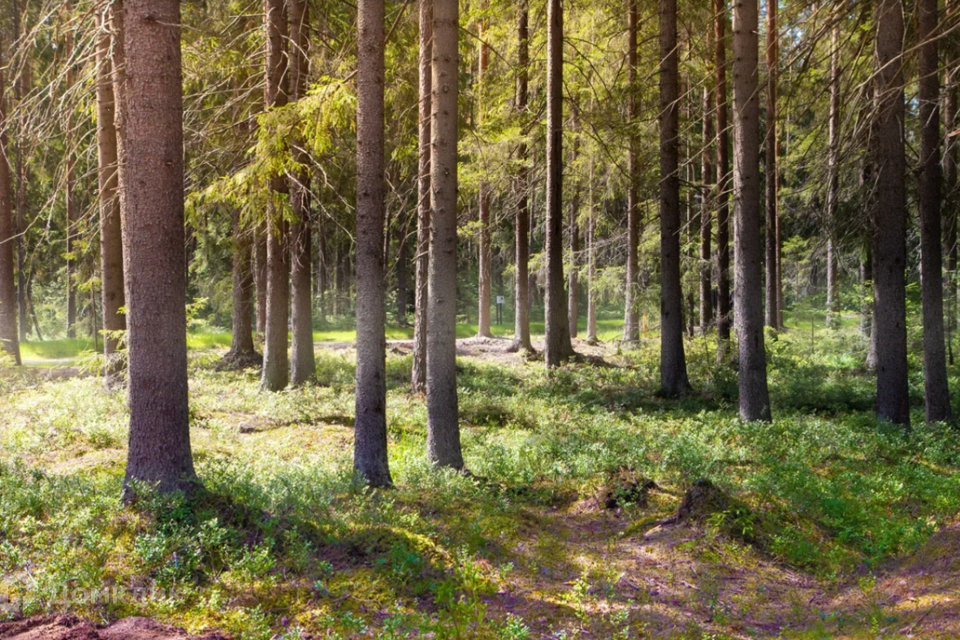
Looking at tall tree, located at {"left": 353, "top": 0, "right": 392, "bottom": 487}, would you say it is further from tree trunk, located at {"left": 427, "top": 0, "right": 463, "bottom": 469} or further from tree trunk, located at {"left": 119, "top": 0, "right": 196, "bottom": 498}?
tree trunk, located at {"left": 119, "top": 0, "right": 196, "bottom": 498}

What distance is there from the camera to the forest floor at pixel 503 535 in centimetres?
497

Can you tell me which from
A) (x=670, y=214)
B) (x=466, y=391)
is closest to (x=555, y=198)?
(x=670, y=214)

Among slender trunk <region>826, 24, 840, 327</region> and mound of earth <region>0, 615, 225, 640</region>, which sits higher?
slender trunk <region>826, 24, 840, 327</region>

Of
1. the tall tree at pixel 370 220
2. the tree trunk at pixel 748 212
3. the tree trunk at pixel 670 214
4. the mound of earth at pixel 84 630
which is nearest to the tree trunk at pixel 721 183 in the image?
the tree trunk at pixel 670 214

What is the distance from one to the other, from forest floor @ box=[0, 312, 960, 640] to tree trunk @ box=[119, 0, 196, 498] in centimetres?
49

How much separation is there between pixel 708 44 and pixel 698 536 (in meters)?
14.8

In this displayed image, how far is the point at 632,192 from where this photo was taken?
1970 cm

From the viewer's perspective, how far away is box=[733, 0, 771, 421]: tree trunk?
11953 mm

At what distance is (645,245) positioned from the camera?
2402cm

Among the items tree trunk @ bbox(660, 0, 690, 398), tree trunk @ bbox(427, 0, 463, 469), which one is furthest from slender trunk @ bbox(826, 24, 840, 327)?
tree trunk @ bbox(427, 0, 463, 469)

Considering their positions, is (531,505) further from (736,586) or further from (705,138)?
(705,138)

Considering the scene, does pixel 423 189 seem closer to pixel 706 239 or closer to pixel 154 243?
pixel 154 243

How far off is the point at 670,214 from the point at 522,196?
225 inches

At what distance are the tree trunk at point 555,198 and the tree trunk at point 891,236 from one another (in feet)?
21.6
